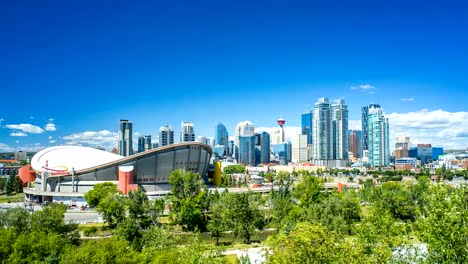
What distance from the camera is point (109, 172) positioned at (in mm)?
69125

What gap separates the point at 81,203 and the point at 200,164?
976 inches

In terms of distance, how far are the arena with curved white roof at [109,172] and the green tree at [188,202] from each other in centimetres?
1947

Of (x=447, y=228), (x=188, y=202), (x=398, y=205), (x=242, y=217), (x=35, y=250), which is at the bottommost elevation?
(x=398, y=205)

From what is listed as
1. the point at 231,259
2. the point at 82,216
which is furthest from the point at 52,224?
the point at 82,216

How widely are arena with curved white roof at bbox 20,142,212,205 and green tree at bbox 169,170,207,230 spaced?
63.9ft

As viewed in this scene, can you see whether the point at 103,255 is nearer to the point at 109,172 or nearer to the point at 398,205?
the point at 398,205

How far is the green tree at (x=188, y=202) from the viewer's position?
42.5 meters

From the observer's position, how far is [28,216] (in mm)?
31312

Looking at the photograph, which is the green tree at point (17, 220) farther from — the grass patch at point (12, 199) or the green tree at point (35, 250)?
the grass patch at point (12, 199)

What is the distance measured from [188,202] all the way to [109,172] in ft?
103

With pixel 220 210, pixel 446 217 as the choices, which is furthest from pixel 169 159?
pixel 446 217

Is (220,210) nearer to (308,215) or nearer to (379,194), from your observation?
(308,215)

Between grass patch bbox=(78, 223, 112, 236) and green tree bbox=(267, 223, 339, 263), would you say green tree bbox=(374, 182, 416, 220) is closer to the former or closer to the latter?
grass patch bbox=(78, 223, 112, 236)

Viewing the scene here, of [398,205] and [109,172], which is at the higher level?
[109,172]
